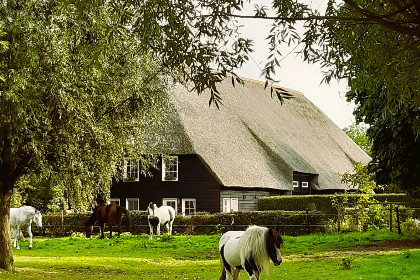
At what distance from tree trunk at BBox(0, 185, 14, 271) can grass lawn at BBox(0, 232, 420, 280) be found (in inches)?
17.5

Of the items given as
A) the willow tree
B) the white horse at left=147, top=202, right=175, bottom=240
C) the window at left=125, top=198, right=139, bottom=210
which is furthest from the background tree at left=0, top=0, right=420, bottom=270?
the window at left=125, top=198, right=139, bottom=210

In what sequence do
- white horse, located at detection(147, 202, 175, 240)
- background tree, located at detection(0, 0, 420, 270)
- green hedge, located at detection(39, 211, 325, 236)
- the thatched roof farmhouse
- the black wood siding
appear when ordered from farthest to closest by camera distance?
the thatched roof farmhouse < the black wood siding < white horse, located at detection(147, 202, 175, 240) < green hedge, located at detection(39, 211, 325, 236) < background tree, located at detection(0, 0, 420, 270)

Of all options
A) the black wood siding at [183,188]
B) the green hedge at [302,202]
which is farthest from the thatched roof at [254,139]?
the green hedge at [302,202]

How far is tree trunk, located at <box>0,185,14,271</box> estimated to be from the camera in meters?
16.5

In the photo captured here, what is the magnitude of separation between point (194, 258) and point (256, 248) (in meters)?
11.4

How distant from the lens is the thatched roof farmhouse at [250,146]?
39188 mm

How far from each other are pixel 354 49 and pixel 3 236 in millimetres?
11935

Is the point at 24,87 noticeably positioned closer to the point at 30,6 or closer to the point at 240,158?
the point at 30,6

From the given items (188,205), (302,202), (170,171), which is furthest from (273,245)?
(170,171)

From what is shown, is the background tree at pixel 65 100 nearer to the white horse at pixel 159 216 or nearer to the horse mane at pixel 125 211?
the white horse at pixel 159 216

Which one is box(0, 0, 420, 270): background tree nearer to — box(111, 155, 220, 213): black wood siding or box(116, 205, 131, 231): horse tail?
box(116, 205, 131, 231): horse tail

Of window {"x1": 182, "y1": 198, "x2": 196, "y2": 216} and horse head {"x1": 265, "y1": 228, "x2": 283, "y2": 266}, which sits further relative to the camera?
window {"x1": 182, "y1": 198, "x2": 196, "y2": 216}

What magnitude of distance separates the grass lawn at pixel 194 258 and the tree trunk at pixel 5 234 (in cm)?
44

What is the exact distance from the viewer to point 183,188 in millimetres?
39531
